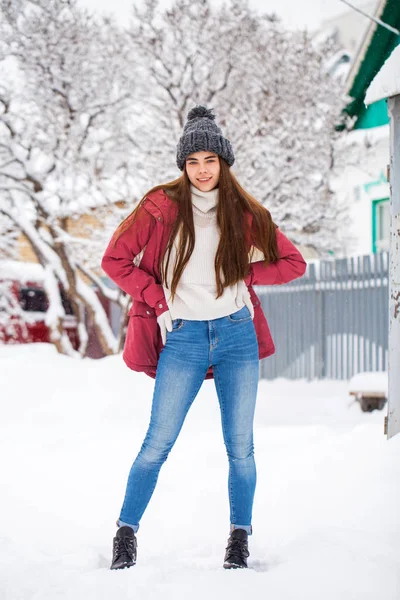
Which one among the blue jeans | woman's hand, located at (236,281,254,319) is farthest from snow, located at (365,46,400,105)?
the blue jeans

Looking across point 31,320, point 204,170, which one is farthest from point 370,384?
point 31,320

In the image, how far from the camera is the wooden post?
11.8ft

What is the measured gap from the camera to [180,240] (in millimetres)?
2518

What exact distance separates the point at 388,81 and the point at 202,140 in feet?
5.16

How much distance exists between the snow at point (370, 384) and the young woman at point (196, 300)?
481 cm

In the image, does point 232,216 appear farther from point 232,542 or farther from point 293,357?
point 293,357

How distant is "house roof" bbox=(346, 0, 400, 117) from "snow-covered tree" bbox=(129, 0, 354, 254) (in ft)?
1.25

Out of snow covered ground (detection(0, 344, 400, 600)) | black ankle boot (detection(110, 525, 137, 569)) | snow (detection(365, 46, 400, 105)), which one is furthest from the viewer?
snow (detection(365, 46, 400, 105))

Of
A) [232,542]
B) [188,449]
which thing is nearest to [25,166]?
[188,449]

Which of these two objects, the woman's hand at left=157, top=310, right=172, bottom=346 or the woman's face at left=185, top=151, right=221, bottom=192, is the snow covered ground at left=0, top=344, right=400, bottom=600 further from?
the woman's face at left=185, top=151, right=221, bottom=192

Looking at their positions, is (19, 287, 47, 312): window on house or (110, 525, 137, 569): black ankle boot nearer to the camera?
(110, 525, 137, 569): black ankle boot

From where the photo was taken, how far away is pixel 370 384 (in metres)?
7.20

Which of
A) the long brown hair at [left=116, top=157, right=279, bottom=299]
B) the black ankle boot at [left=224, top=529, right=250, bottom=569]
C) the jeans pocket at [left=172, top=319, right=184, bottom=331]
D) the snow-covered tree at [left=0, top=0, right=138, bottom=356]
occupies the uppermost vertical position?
the snow-covered tree at [left=0, top=0, right=138, bottom=356]

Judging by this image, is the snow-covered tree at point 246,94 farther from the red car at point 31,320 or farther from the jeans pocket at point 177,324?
the jeans pocket at point 177,324
